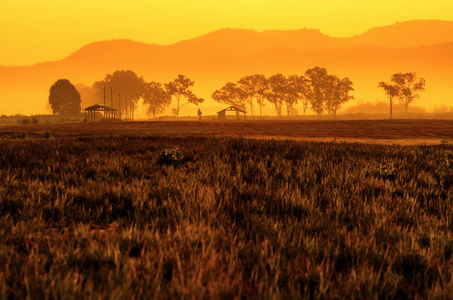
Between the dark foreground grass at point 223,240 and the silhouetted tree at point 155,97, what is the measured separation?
15003 cm

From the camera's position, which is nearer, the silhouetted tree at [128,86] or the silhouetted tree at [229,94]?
the silhouetted tree at [229,94]

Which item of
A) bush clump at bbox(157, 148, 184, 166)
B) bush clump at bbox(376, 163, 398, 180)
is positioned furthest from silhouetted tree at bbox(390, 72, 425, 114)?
bush clump at bbox(157, 148, 184, 166)

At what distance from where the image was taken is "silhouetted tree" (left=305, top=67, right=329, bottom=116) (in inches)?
4966

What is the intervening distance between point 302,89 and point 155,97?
70.6 meters

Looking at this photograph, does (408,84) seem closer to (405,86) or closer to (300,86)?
(405,86)

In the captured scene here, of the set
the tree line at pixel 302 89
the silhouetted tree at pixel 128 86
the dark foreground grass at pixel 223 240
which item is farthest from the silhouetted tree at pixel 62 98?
the dark foreground grass at pixel 223 240

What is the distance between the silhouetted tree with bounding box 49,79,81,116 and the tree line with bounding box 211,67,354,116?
59250 mm

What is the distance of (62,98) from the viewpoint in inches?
4742

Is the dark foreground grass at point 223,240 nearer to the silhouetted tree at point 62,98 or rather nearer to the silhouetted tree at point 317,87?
the silhouetted tree at point 317,87

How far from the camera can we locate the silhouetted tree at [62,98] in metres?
120

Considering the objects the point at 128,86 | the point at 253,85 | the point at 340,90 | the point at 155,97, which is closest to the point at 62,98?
the point at 155,97

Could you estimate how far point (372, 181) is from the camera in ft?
17.9

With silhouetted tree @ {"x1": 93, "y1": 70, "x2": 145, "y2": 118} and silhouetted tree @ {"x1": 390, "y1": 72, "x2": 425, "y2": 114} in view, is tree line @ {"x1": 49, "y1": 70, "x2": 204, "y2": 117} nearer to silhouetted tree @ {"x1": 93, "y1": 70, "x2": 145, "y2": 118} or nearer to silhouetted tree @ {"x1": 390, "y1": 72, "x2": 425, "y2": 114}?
silhouetted tree @ {"x1": 93, "y1": 70, "x2": 145, "y2": 118}

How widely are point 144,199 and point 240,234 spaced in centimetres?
164
